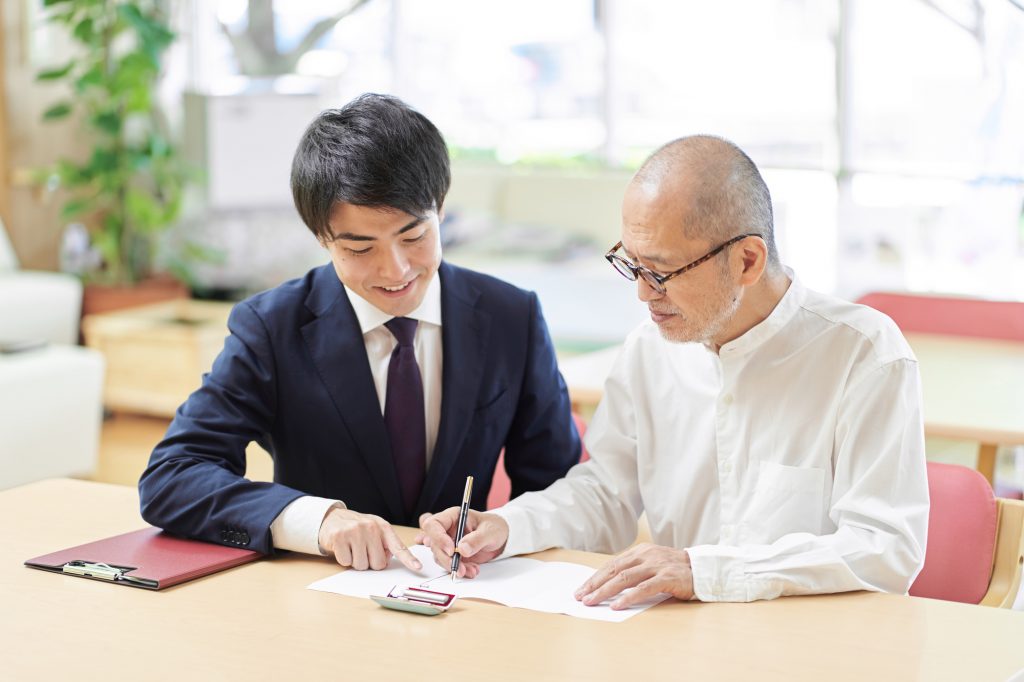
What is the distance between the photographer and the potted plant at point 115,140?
6352 mm

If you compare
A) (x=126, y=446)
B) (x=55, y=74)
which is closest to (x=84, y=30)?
(x=55, y=74)

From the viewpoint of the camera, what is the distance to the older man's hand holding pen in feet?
6.27

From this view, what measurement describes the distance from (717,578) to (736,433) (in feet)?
1.25

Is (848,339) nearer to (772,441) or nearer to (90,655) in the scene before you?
(772,441)

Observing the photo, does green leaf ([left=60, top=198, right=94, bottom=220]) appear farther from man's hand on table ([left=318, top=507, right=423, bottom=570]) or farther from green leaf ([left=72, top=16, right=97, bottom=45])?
man's hand on table ([left=318, top=507, right=423, bottom=570])

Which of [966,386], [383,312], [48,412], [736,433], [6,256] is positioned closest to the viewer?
[736,433]

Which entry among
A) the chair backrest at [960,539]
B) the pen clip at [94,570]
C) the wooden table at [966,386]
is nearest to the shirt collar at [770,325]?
the chair backrest at [960,539]

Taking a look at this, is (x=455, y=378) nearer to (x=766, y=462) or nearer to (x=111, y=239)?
(x=766, y=462)

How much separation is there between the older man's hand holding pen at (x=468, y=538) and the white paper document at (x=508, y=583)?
17 millimetres

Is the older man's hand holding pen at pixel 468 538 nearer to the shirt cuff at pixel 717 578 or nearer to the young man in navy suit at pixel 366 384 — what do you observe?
the young man in navy suit at pixel 366 384

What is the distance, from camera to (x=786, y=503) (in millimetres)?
2043

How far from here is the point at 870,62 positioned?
20.3ft

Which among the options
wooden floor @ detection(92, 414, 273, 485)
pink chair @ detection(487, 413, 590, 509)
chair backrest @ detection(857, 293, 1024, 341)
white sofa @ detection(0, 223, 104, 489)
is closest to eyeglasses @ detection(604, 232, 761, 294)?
pink chair @ detection(487, 413, 590, 509)

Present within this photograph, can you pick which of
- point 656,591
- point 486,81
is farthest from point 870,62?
point 656,591
